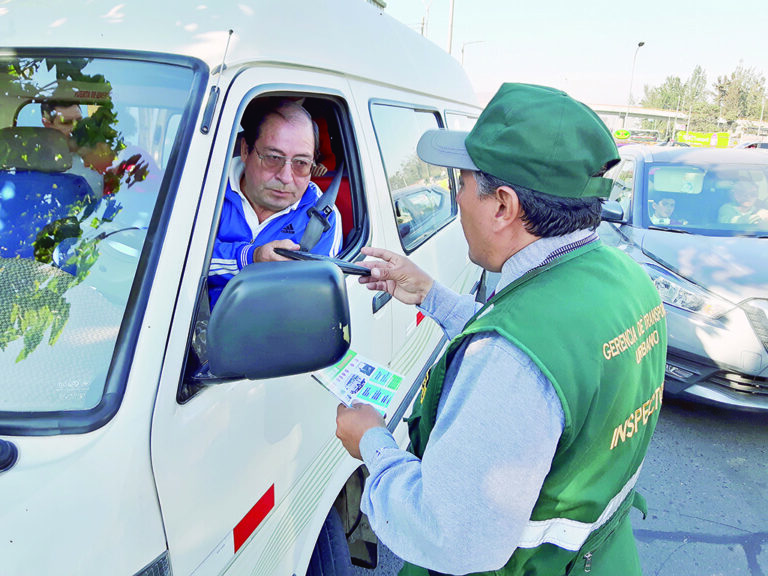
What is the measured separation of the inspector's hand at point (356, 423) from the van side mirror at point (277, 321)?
213 millimetres

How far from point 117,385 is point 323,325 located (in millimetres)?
417

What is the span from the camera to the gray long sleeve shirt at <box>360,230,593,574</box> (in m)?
0.92

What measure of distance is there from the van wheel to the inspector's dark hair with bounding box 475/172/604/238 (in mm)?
1242

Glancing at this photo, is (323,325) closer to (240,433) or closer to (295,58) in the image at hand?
(240,433)

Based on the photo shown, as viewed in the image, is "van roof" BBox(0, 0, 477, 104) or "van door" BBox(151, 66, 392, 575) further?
"van roof" BBox(0, 0, 477, 104)

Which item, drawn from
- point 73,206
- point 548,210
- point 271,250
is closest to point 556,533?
point 548,210

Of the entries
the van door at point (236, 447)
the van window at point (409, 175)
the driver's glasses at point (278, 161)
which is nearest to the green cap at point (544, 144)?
the van door at point (236, 447)

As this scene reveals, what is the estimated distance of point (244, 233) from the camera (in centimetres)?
202

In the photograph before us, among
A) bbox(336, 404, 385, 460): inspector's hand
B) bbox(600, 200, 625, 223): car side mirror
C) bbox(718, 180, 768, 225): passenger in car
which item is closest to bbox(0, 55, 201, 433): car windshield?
bbox(336, 404, 385, 460): inspector's hand

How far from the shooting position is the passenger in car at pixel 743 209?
4.47 metres

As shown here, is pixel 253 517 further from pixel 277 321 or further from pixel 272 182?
pixel 272 182

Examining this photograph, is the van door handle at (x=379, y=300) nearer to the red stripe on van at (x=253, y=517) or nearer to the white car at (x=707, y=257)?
the red stripe on van at (x=253, y=517)

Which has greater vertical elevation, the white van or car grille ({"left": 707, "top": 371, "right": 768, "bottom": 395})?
the white van

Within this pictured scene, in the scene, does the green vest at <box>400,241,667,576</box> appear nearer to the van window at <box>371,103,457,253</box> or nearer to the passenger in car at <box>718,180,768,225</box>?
the van window at <box>371,103,457,253</box>
